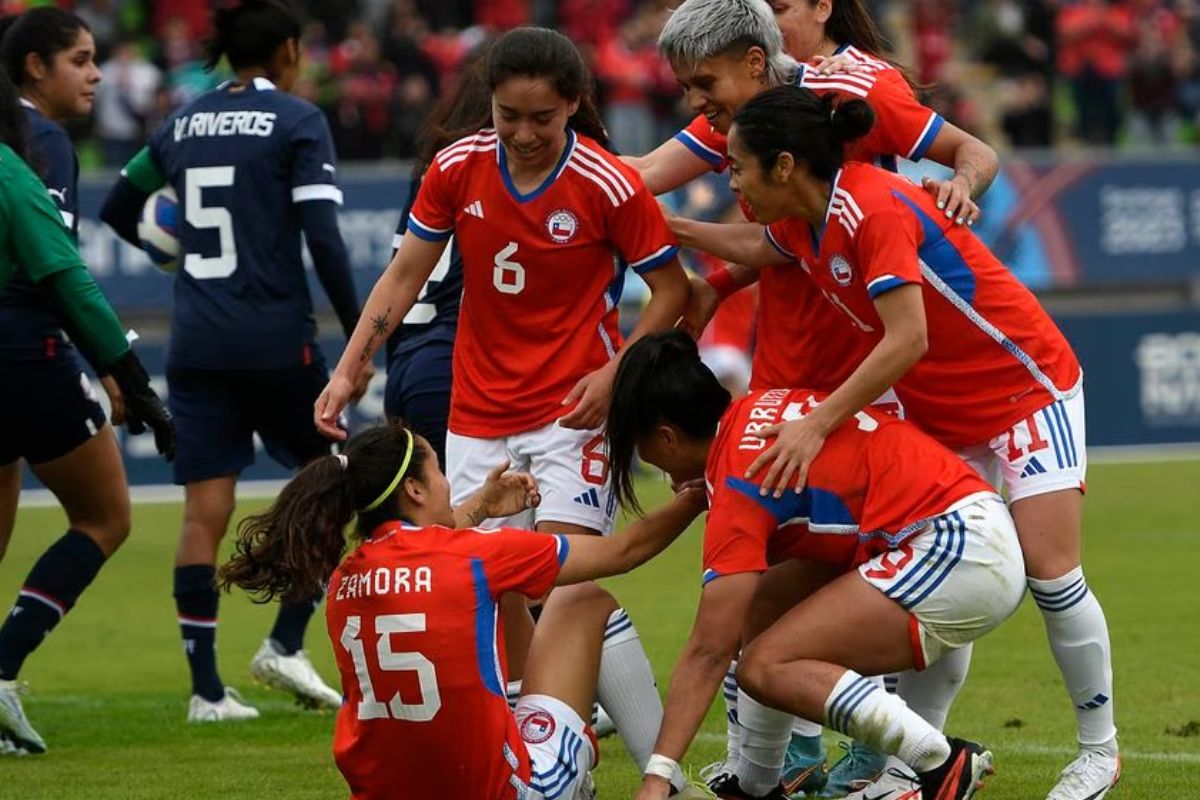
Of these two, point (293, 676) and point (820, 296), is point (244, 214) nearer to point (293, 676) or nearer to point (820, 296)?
point (293, 676)

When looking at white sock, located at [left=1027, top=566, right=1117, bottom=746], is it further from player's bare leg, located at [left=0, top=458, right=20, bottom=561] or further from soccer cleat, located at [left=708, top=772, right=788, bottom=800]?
player's bare leg, located at [left=0, top=458, right=20, bottom=561]

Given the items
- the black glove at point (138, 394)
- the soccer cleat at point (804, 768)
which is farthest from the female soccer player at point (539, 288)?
the black glove at point (138, 394)

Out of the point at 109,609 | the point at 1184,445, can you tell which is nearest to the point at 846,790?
the point at 109,609

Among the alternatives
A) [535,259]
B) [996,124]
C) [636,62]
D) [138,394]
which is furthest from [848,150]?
[996,124]

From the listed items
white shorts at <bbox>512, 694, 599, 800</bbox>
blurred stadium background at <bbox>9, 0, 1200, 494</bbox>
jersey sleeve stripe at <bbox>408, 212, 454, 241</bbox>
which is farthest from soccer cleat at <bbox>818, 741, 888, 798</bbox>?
blurred stadium background at <bbox>9, 0, 1200, 494</bbox>

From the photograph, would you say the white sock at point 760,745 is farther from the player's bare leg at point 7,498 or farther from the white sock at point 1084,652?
the player's bare leg at point 7,498

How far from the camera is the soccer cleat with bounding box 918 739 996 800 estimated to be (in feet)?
16.5

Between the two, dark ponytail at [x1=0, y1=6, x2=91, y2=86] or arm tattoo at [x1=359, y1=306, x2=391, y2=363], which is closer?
arm tattoo at [x1=359, y1=306, x2=391, y2=363]

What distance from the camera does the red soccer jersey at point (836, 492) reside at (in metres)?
5.11

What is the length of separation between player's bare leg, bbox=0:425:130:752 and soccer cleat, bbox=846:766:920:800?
305cm

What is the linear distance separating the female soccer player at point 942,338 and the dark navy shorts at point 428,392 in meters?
1.34

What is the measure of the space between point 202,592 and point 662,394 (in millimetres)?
2837

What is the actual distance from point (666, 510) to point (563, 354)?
0.80 m

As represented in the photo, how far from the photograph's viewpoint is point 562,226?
5.83m
